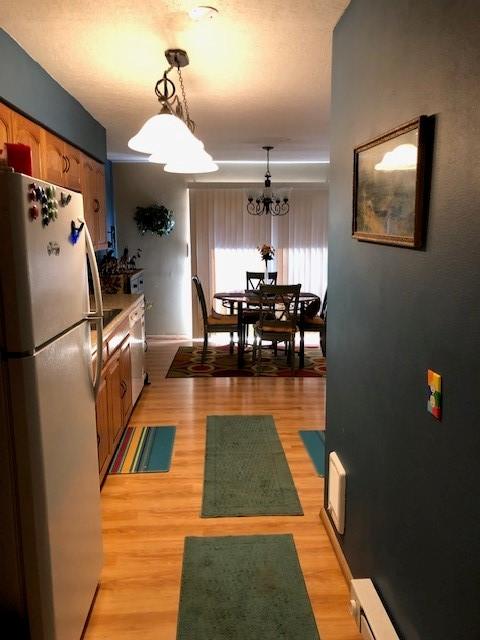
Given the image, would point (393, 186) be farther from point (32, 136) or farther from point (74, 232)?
point (32, 136)

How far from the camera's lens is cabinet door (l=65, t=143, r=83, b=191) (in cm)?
340

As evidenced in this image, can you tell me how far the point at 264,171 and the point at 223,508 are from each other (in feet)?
18.1

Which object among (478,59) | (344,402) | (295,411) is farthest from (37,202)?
(295,411)

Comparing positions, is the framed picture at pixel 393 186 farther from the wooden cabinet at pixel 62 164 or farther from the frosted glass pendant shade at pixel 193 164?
the wooden cabinet at pixel 62 164

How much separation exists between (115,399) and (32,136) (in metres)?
1.72

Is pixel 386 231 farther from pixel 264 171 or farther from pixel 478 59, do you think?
pixel 264 171

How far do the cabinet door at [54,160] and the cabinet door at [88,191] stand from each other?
549 millimetres

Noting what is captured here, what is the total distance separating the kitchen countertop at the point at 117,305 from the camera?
304cm

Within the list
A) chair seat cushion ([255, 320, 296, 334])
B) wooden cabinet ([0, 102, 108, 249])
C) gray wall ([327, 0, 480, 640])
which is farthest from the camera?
chair seat cushion ([255, 320, 296, 334])

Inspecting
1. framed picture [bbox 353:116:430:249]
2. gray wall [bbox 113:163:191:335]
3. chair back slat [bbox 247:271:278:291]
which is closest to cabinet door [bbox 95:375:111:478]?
framed picture [bbox 353:116:430:249]

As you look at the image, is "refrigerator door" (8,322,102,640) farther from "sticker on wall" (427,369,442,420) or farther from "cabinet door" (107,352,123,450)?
"cabinet door" (107,352,123,450)

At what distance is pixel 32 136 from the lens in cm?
272

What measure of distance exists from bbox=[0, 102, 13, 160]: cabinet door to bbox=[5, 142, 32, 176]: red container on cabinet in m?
0.81

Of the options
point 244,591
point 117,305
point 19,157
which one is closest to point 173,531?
point 244,591
